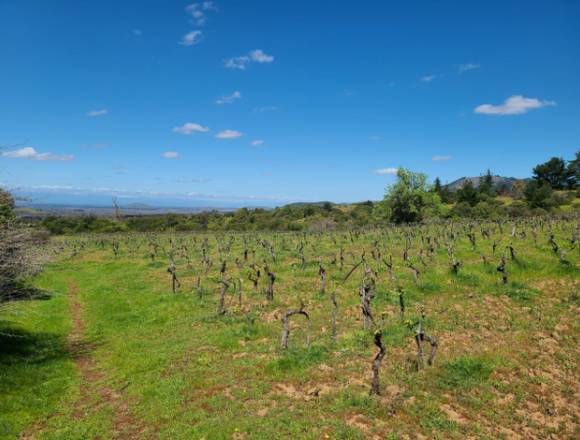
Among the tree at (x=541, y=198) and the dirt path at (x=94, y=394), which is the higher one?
the tree at (x=541, y=198)

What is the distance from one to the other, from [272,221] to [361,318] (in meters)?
75.5

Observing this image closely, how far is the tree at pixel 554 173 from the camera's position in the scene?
9706cm

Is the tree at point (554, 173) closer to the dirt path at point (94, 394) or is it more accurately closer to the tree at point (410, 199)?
the tree at point (410, 199)

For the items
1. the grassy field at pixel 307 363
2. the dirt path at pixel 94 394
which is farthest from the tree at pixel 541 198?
the dirt path at pixel 94 394

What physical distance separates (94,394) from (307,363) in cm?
753

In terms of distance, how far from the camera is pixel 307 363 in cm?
1239

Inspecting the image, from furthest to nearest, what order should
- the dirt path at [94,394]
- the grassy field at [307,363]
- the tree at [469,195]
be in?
the tree at [469,195] → the dirt path at [94,394] → the grassy field at [307,363]

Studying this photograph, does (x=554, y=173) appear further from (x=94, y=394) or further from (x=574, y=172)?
(x=94, y=394)

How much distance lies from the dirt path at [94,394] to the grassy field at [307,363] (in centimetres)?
6

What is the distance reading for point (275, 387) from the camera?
11.2m

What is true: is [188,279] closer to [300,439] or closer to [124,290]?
[124,290]

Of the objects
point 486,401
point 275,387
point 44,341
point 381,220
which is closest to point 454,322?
point 486,401

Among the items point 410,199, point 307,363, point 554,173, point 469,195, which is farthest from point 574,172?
point 307,363

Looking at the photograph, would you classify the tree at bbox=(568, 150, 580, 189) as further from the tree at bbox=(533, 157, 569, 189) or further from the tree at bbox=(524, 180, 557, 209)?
the tree at bbox=(524, 180, 557, 209)
